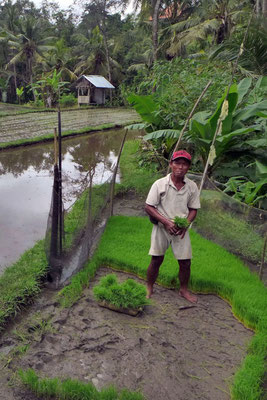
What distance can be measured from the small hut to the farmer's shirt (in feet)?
81.8

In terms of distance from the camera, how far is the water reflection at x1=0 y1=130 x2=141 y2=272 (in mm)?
5693

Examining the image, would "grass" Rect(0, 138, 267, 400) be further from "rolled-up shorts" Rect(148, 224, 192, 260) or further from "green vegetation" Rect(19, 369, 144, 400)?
"green vegetation" Rect(19, 369, 144, 400)

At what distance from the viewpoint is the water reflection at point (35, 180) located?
5693 mm

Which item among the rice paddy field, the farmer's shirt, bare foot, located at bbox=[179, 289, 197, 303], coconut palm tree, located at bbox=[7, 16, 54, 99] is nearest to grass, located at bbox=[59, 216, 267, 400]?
bare foot, located at bbox=[179, 289, 197, 303]

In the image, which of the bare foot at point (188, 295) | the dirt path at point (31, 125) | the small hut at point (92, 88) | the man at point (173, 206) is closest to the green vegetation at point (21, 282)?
the man at point (173, 206)

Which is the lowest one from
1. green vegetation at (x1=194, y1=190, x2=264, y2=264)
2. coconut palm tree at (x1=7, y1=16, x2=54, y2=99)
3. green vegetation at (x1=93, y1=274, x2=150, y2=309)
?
green vegetation at (x1=93, y1=274, x2=150, y2=309)

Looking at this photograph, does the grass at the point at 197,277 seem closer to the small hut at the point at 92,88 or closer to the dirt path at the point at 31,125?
the dirt path at the point at 31,125

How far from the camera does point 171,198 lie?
12.2 ft

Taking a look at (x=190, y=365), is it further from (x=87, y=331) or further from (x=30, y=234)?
(x=30, y=234)

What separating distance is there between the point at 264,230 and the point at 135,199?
3.53 meters

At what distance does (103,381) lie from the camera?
2.84 m

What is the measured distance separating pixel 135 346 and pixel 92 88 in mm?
27648

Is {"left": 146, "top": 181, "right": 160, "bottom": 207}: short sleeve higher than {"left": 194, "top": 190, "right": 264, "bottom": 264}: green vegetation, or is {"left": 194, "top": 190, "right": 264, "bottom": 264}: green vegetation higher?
{"left": 146, "top": 181, "right": 160, "bottom": 207}: short sleeve

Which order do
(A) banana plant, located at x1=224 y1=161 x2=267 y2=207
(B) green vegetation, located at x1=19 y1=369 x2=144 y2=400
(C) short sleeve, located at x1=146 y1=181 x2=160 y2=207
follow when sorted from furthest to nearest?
(A) banana plant, located at x1=224 y1=161 x2=267 y2=207 < (C) short sleeve, located at x1=146 y1=181 x2=160 y2=207 < (B) green vegetation, located at x1=19 y1=369 x2=144 y2=400
